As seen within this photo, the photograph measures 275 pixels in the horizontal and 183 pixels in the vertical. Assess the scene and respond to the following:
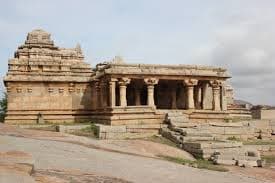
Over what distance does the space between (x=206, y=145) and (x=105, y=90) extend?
33.5ft

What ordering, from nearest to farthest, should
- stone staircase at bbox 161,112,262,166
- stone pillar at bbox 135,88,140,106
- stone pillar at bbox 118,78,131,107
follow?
stone staircase at bbox 161,112,262,166, stone pillar at bbox 118,78,131,107, stone pillar at bbox 135,88,140,106

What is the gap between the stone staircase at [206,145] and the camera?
53.3 feet

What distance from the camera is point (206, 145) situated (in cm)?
1738

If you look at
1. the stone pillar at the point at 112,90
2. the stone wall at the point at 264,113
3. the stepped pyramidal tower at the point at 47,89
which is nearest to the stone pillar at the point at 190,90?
the stone pillar at the point at 112,90

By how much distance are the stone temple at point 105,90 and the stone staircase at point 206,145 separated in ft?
5.35

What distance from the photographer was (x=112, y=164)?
11.4m

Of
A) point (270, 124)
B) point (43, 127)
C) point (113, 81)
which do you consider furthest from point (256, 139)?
point (43, 127)

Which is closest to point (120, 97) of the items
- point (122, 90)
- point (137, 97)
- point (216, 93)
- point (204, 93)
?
point (122, 90)

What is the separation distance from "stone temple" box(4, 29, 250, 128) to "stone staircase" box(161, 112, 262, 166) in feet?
5.35

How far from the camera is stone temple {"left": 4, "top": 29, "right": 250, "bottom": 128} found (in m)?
23.8

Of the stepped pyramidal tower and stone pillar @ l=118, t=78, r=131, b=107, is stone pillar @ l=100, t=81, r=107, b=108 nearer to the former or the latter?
the stepped pyramidal tower

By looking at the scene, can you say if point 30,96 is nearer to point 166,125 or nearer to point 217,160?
point 166,125

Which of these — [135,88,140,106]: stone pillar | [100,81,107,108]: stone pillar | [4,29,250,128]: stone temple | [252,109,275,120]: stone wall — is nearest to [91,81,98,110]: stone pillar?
[4,29,250,128]: stone temple

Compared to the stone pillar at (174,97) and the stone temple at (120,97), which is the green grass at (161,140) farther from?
the stone pillar at (174,97)
